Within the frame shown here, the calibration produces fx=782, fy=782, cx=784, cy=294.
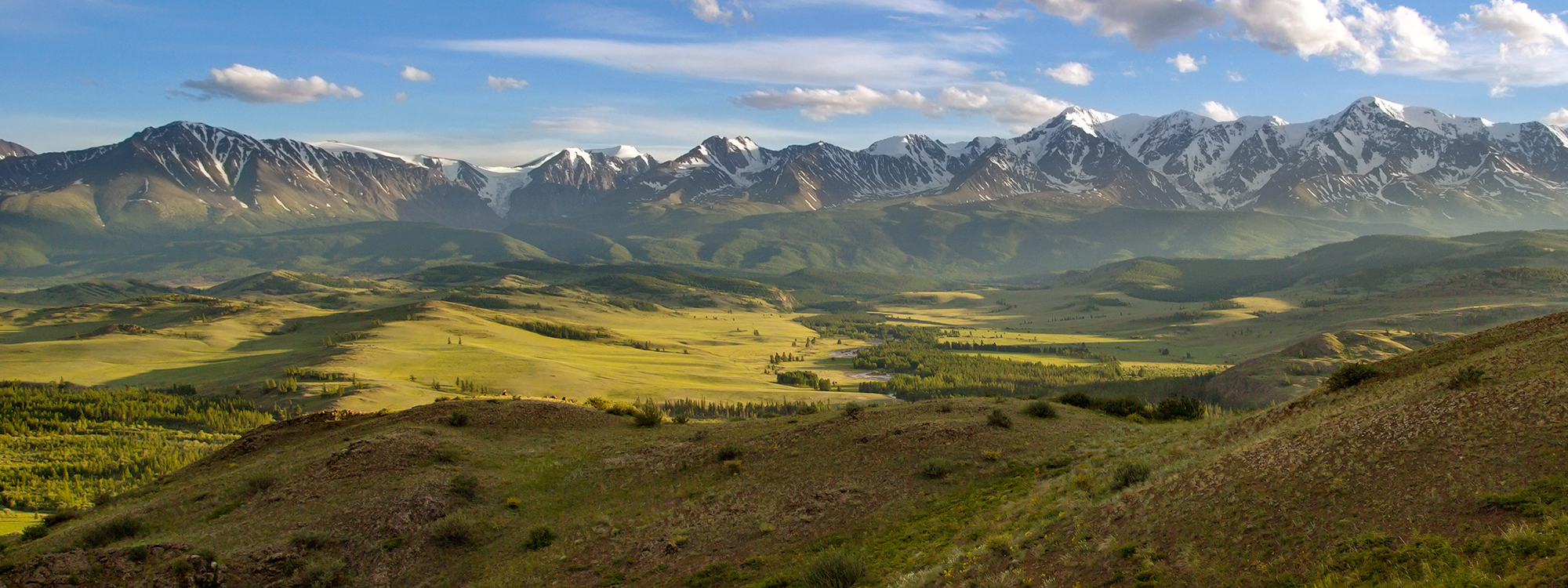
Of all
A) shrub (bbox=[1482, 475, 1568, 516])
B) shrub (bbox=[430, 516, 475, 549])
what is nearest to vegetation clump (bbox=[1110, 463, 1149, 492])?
shrub (bbox=[1482, 475, 1568, 516])

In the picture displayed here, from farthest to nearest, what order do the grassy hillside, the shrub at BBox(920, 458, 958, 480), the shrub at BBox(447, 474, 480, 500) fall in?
the shrub at BBox(447, 474, 480, 500) → the shrub at BBox(920, 458, 958, 480) → the grassy hillside

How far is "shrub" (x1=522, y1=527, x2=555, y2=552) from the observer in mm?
30750

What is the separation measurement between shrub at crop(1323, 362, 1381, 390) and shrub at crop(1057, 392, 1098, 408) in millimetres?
15858

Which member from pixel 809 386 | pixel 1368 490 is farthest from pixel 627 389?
pixel 1368 490

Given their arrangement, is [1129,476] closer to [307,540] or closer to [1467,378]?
[1467,378]

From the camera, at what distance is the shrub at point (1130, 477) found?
25359mm

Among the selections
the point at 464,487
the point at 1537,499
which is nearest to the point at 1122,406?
the point at 1537,499

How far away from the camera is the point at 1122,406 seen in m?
46.3

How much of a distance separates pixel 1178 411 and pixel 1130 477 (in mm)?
21835

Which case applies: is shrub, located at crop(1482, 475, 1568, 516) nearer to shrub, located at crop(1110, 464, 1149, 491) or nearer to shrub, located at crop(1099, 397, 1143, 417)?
shrub, located at crop(1110, 464, 1149, 491)

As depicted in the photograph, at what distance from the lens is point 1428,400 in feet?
81.9

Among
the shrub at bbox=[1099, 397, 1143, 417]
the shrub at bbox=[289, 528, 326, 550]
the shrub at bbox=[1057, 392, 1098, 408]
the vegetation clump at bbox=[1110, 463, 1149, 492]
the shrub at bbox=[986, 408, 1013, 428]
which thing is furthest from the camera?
the shrub at bbox=[1057, 392, 1098, 408]

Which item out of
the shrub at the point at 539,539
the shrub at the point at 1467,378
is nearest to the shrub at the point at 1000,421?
the shrub at the point at 1467,378

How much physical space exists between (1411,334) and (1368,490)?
21764 centimetres
